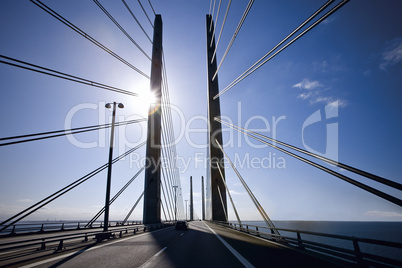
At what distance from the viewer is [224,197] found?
18.4 meters

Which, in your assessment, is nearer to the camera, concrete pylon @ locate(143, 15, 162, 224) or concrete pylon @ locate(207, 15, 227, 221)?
concrete pylon @ locate(207, 15, 227, 221)

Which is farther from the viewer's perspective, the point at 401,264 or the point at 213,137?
the point at 213,137

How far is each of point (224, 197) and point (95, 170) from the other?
36.9ft

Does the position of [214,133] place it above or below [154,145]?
above

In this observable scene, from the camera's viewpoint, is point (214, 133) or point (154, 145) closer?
point (214, 133)

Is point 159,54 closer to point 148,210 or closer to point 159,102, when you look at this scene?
point 159,102

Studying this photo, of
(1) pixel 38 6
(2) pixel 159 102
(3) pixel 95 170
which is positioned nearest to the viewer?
(1) pixel 38 6

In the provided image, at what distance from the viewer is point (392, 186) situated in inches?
142

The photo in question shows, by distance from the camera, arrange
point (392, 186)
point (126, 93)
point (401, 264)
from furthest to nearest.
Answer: point (126, 93), point (401, 264), point (392, 186)

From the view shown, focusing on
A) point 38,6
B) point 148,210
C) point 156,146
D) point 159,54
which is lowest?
point 148,210

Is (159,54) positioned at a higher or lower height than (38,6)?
higher

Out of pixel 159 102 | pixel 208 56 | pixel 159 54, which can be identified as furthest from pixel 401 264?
pixel 159 54

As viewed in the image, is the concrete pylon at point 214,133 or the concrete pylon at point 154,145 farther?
the concrete pylon at point 154,145

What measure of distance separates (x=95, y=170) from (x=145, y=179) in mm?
7107
